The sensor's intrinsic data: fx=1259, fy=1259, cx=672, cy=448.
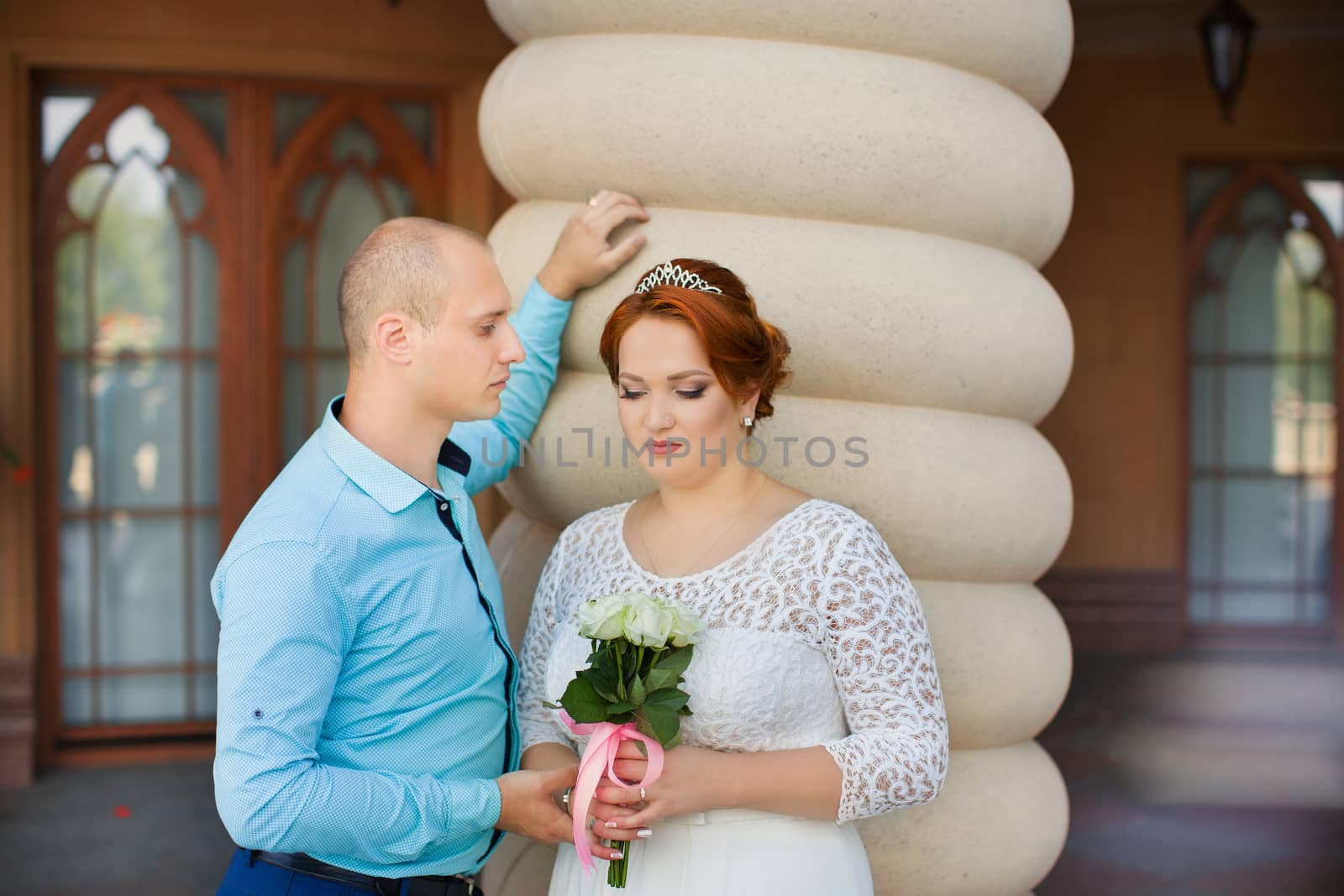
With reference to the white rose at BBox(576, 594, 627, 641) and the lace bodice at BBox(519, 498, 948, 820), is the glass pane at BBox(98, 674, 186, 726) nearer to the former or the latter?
the lace bodice at BBox(519, 498, 948, 820)

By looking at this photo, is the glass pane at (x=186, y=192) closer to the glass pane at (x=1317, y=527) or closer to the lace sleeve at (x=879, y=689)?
the lace sleeve at (x=879, y=689)

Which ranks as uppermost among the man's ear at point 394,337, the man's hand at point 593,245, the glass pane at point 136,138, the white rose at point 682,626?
the glass pane at point 136,138

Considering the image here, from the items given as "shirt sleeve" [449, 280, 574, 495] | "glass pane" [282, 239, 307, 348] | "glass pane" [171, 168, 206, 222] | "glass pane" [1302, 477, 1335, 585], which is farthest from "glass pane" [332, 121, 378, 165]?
"glass pane" [1302, 477, 1335, 585]

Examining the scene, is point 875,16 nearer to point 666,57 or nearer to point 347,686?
point 666,57

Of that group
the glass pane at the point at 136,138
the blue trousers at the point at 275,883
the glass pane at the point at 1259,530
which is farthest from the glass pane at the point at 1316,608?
the blue trousers at the point at 275,883

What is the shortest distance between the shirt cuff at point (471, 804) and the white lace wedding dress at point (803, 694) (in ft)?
0.82

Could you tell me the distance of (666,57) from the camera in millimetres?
2148

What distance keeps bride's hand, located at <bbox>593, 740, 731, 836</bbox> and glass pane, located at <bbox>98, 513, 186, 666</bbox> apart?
4390mm

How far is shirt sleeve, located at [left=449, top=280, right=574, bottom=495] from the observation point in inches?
86.7

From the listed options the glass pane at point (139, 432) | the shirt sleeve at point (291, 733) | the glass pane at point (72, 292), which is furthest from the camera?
the glass pane at point (139, 432)

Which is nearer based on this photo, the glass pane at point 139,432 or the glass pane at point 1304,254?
the glass pane at point 139,432

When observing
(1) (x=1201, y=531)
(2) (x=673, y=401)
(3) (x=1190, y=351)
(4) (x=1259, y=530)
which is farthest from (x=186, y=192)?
(4) (x=1259, y=530)

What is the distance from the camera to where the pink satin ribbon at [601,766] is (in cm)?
171

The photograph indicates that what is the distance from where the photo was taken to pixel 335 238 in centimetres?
561
